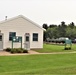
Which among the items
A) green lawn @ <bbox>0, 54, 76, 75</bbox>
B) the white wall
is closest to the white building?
the white wall

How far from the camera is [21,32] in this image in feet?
122

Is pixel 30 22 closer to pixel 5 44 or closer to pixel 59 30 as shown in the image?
pixel 5 44

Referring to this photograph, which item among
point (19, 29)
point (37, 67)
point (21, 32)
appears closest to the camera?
point (37, 67)

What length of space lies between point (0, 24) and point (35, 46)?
5.76 metres

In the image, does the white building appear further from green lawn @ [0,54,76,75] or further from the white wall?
green lawn @ [0,54,76,75]

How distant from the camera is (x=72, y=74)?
1298cm

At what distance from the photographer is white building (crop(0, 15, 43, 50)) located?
3634 cm

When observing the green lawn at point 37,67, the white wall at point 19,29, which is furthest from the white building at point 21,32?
the green lawn at point 37,67

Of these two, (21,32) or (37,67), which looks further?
(21,32)

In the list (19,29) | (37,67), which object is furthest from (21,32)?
(37,67)

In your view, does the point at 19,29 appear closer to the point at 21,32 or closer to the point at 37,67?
the point at 21,32

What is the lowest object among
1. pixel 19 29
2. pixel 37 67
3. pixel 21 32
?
pixel 37 67

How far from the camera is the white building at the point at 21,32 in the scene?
119 feet

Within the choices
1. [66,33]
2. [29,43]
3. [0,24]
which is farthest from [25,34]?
[66,33]
